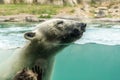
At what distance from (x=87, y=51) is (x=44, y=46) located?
1174 centimetres

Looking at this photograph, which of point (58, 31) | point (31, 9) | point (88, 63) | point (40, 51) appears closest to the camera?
point (40, 51)

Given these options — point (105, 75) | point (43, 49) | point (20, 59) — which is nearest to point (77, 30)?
point (43, 49)

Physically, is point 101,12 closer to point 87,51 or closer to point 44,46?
point 87,51

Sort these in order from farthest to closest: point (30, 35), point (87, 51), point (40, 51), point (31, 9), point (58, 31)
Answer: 1. point (87, 51)
2. point (31, 9)
3. point (58, 31)
4. point (40, 51)
5. point (30, 35)

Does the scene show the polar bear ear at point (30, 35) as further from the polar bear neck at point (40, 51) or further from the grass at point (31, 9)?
the grass at point (31, 9)

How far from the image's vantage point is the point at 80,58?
818 inches

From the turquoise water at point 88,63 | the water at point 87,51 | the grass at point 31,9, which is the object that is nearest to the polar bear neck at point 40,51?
the water at point 87,51

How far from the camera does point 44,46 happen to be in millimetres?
6668

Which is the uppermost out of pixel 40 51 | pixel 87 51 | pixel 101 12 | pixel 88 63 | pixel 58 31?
pixel 58 31

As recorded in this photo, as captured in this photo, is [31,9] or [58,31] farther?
[31,9]

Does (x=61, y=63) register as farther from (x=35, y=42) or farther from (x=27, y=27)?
(x=35, y=42)

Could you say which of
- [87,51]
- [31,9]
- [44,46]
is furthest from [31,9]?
[44,46]

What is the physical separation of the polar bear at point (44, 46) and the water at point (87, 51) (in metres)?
1.60

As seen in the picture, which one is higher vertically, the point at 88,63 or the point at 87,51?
the point at 87,51
